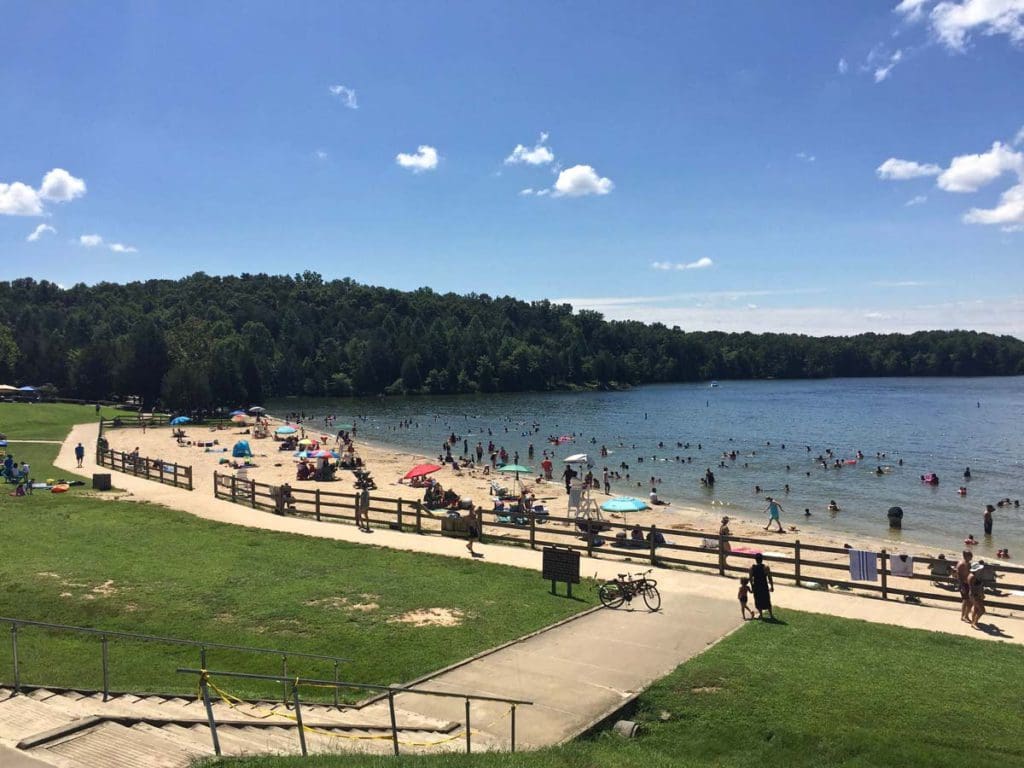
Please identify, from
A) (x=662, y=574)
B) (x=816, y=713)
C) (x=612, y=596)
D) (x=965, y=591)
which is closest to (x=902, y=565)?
(x=965, y=591)

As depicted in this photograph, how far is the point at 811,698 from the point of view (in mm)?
9680

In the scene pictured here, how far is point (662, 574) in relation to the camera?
17234 millimetres

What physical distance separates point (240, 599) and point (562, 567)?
672 cm

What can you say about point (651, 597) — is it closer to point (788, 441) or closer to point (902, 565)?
point (902, 565)

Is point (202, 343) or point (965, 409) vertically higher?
point (202, 343)

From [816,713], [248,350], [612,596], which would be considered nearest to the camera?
[816,713]

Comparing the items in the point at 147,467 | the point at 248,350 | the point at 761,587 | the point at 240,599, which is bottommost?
the point at 240,599

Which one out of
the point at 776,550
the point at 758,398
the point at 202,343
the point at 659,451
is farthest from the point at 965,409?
A: the point at 202,343

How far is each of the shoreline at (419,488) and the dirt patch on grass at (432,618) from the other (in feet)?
22.0

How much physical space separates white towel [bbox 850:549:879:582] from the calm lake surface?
55.0 ft

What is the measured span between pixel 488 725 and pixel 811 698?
4485 millimetres

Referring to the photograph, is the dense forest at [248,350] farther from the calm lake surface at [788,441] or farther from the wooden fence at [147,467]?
the wooden fence at [147,467]

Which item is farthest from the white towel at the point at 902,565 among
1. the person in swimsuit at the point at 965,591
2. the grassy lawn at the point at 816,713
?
the grassy lawn at the point at 816,713

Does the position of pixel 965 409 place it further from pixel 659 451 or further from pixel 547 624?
pixel 547 624
